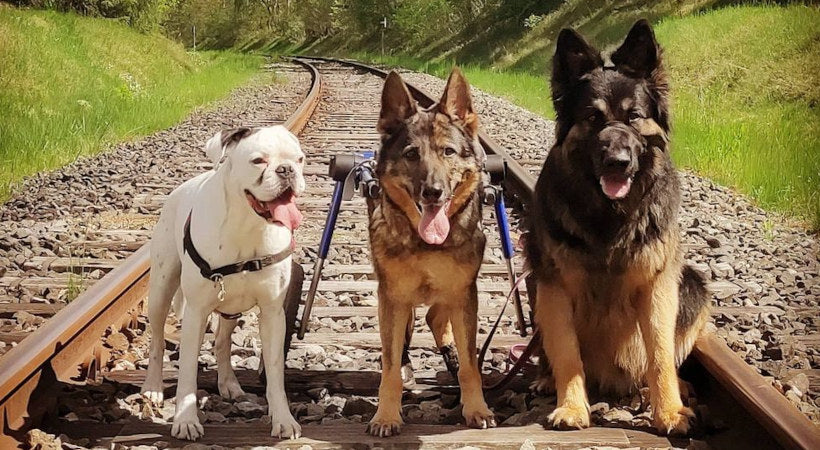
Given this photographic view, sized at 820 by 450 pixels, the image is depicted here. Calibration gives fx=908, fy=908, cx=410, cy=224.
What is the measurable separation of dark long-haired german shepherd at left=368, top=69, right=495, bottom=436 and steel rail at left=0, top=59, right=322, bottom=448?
1477 millimetres

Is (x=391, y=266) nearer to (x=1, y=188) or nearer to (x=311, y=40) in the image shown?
(x=1, y=188)

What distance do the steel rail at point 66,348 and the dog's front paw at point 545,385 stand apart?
2.20 m

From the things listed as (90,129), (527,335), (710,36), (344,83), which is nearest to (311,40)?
(344,83)

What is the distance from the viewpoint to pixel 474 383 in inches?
163

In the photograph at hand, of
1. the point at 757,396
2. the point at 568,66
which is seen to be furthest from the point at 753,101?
the point at 757,396

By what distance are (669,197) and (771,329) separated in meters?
1.45

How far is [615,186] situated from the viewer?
397cm

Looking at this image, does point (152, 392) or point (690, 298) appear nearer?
point (152, 392)

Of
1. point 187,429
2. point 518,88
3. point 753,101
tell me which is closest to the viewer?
point 187,429

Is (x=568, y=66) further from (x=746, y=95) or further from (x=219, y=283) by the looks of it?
(x=746, y=95)

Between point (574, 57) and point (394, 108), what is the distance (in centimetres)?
87

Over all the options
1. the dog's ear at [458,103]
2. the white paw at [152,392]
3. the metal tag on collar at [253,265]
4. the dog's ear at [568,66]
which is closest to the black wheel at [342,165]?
the dog's ear at [458,103]

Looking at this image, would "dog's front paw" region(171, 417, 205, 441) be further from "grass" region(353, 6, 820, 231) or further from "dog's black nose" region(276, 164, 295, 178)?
"grass" region(353, 6, 820, 231)

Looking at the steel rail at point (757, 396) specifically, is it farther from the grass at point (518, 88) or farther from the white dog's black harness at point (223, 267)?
the grass at point (518, 88)
